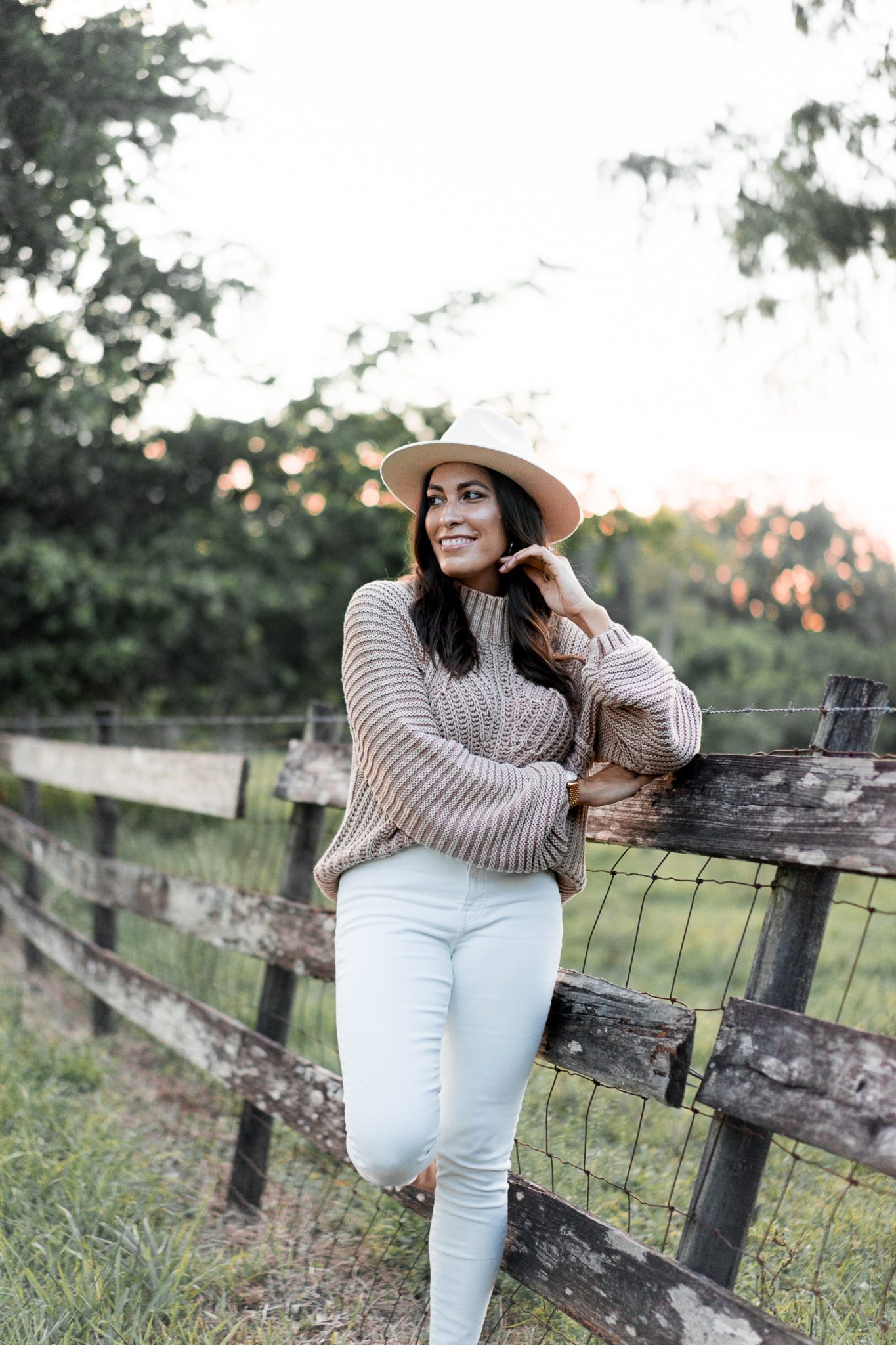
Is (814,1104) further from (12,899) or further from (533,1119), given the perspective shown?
(12,899)

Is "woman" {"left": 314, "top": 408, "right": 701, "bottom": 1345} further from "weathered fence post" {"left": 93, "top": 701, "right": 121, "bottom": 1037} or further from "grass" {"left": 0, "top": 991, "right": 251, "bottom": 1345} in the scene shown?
"weathered fence post" {"left": 93, "top": 701, "right": 121, "bottom": 1037}

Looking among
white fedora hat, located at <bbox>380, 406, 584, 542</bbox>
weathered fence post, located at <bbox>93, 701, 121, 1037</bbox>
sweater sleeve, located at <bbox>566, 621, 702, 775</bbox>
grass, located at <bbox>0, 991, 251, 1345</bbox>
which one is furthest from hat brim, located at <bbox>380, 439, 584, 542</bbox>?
weathered fence post, located at <bbox>93, 701, 121, 1037</bbox>

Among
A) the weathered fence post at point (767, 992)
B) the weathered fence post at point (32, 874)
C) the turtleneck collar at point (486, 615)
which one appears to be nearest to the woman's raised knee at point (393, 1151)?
the weathered fence post at point (767, 992)

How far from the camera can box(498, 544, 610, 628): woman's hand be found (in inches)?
90.7

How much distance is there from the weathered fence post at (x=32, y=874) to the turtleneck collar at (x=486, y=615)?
4300mm

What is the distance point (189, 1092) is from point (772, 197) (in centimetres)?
515

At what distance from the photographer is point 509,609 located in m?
2.45

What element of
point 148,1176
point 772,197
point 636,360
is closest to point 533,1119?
point 148,1176

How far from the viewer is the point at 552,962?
89.1 inches

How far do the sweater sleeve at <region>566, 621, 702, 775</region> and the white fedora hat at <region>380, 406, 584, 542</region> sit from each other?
0.42 m

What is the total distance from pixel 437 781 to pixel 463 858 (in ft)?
0.52

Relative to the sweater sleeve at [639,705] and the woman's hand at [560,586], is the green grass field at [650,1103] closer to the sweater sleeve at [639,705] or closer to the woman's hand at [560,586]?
the sweater sleeve at [639,705]

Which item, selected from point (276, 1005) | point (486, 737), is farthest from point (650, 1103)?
point (486, 737)

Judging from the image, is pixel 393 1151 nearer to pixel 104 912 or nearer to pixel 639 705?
pixel 639 705
